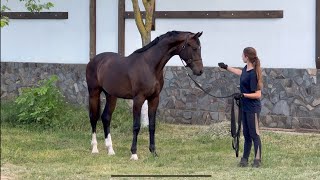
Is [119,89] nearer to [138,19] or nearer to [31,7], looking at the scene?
[138,19]

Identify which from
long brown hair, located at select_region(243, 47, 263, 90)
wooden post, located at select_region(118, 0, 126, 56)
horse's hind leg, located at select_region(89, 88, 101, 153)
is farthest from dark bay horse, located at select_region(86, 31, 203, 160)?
wooden post, located at select_region(118, 0, 126, 56)

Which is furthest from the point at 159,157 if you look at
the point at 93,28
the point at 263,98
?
the point at 93,28

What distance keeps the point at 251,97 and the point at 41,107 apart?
5.40 m

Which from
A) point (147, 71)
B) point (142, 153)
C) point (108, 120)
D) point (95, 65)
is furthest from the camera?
point (95, 65)

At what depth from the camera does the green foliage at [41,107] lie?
14906 millimetres

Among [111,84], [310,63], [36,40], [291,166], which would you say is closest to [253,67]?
[291,166]

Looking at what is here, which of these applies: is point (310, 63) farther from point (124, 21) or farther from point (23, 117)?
point (23, 117)

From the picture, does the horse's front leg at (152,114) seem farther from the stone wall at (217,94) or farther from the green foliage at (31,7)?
the stone wall at (217,94)

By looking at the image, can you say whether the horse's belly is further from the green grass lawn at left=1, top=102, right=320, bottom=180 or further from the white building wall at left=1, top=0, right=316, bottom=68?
the white building wall at left=1, top=0, right=316, bottom=68

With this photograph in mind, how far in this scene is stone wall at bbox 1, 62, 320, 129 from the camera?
47.9 feet

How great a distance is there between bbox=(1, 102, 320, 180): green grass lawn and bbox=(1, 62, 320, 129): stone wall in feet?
1.59

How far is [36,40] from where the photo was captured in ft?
58.2

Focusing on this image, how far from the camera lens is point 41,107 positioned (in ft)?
49.1

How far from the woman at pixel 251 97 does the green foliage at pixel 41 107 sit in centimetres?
498
